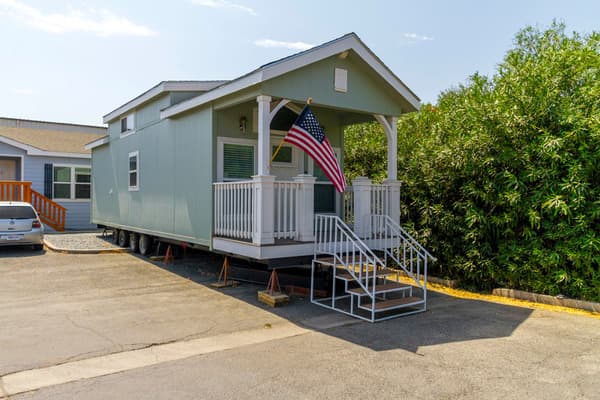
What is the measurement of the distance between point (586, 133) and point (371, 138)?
18.3ft

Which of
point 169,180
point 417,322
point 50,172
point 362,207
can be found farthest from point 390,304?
point 50,172

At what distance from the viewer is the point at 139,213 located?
419 inches

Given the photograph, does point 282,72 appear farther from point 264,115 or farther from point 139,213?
point 139,213

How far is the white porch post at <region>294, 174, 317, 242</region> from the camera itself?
6504 mm

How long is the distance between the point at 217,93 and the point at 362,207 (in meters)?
3.02

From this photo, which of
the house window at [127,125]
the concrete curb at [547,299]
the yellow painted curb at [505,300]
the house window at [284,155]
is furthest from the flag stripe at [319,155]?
the house window at [127,125]

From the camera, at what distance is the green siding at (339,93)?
6725mm

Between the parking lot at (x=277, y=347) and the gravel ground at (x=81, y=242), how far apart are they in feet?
Result: 13.9

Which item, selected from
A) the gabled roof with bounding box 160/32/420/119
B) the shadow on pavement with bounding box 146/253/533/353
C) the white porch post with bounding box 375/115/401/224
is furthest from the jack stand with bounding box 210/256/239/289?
the white porch post with bounding box 375/115/401/224

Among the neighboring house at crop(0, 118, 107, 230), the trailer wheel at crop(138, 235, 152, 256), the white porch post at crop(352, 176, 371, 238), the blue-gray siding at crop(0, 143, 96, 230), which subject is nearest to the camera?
the white porch post at crop(352, 176, 371, 238)

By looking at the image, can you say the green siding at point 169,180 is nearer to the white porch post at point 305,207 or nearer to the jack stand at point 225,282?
the jack stand at point 225,282

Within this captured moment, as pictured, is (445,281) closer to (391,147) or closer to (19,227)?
(391,147)

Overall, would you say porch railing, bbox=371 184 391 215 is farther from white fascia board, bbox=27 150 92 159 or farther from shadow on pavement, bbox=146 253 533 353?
white fascia board, bbox=27 150 92 159

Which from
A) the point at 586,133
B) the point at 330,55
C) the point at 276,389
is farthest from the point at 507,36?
the point at 276,389
